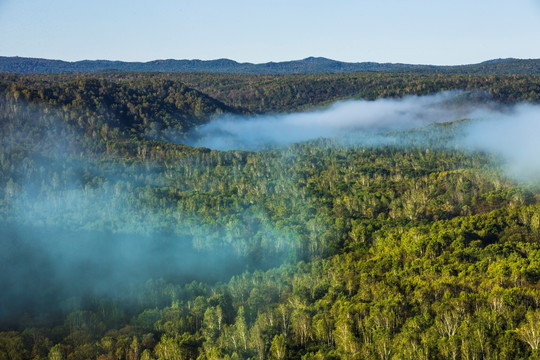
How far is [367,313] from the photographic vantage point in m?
74.9

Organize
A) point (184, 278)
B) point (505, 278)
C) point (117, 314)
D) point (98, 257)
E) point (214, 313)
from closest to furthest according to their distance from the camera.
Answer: point (505, 278), point (214, 313), point (117, 314), point (184, 278), point (98, 257)

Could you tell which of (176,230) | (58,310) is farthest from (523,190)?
(58,310)

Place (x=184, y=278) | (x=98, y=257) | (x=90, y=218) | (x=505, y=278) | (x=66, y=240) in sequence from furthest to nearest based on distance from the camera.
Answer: (x=90, y=218)
(x=66, y=240)
(x=98, y=257)
(x=184, y=278)
(x=505, y=278)

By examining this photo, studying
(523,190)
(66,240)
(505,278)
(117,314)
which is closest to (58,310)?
(117,314)

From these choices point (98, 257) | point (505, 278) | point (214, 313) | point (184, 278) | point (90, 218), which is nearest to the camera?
point (505, 278)

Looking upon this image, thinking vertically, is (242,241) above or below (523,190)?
below

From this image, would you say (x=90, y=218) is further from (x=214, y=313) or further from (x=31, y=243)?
(x=214, y=313)

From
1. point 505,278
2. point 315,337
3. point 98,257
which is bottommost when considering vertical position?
point 98,257

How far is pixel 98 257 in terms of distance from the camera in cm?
13425

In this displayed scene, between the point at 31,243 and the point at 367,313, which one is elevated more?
the point at 367,313

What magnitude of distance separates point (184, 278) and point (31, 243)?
61.8 meters

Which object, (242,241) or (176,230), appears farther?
(176,230)

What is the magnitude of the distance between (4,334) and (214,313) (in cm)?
4078

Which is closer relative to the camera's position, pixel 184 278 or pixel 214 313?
pixel 214 313
